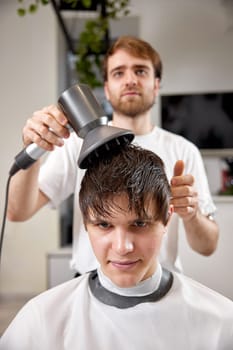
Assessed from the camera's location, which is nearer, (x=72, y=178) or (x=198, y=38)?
(x=72, y=178)

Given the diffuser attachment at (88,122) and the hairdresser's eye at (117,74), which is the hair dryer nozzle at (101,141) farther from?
the hairdresser's eye at (117,74)

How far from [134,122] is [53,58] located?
2175 millimetres

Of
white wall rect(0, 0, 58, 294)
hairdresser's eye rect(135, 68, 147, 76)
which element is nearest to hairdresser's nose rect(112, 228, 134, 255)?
hairdresser's eye rect(135, 68, 147, 76)

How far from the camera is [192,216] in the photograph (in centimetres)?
94

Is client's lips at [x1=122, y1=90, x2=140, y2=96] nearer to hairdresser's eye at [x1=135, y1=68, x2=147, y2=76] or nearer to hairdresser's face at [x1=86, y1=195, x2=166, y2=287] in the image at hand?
hairdresser's eye at [x1=135, y1=68, x2=147, y2=76]

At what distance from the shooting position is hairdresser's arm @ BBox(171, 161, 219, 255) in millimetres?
808

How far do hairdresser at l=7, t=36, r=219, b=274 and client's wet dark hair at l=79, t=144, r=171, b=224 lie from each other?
0.18 meters

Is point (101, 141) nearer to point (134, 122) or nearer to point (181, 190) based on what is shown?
point (181, 190)

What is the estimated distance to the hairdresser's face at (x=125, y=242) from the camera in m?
0.71

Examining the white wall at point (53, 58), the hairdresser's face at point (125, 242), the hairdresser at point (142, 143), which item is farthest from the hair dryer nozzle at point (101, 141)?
the white wall at point (53, 58)

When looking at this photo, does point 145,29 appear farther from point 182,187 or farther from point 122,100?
point 182,187

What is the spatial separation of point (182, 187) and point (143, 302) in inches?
10.4

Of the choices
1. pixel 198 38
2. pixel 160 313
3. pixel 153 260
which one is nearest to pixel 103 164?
pixel 153 260

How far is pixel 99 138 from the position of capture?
0.60 m
